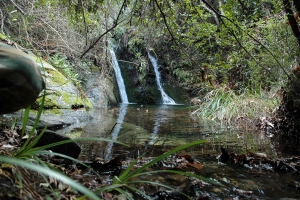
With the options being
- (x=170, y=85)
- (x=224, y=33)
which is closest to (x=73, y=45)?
(x=224, y=33)

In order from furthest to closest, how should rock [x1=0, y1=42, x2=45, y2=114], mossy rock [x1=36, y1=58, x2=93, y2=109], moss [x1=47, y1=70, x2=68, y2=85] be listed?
moss [x1=47, y1=70, x2=68, y2=85] < mossy rock [x1=36, y1=58, x2=93, y2=109] < rock [x1=0, y1=42, x2=45, y2=114]

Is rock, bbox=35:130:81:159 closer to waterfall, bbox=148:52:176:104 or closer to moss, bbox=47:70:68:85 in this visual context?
moss, bbox=47:70:68:85

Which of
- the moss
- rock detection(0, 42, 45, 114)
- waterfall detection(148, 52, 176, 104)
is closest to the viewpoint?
rock detection(0, 42, 45, 114)

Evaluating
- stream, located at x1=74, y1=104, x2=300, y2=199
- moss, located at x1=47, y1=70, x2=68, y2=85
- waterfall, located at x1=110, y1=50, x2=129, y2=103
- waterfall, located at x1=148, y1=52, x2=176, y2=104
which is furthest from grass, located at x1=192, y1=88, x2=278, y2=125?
waterfall, located at x1=110, y1=50, x2=129, y2=103

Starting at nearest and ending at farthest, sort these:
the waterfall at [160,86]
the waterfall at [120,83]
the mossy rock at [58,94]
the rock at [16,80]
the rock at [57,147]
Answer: the rock at [16,80], the rock at [57,147], the mossy rock at [58,94], the waterfall at [120,83], the waterfall at [160,86]

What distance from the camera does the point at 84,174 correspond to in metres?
1.83

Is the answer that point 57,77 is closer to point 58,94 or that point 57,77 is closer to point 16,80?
point 58,94

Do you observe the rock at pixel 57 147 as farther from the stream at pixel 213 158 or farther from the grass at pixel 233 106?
the grass at pixel 233 106

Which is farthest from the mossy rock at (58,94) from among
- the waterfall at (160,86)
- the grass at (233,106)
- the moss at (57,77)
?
the waterfall at (160,86)

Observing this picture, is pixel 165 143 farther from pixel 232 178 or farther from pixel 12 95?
pixel 12 95

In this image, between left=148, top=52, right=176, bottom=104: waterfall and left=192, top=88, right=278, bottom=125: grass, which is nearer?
left=192, top=88, right=278, bottom=125: grass

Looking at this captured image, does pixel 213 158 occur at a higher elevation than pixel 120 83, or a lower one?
lower

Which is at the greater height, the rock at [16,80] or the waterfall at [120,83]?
the waterfall at [120,83]

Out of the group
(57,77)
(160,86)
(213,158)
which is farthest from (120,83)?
(213,158)
